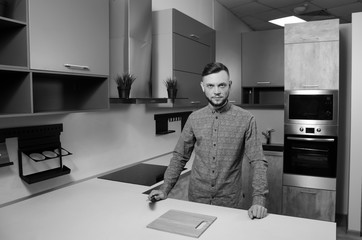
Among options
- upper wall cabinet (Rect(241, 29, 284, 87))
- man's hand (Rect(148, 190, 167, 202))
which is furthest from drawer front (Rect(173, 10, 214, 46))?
man's hand (Rect(148, 190, 167, 202))

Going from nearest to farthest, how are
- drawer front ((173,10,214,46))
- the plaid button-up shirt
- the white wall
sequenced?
1. the plaid button-up shirt
2. drawer front ((173,10,214,46))
3. the white wall

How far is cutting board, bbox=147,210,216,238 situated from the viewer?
1.38 m

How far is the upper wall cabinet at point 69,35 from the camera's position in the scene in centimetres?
161

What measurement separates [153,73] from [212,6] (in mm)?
2162

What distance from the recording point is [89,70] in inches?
75.5

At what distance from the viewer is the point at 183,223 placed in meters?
1.46

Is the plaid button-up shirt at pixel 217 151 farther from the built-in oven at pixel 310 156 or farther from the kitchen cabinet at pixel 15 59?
the built-in oven at pixel 310 156

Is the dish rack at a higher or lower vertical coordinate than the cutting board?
higher

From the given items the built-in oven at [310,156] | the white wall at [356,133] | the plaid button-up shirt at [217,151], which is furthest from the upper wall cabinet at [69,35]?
the white wall at [356,133]

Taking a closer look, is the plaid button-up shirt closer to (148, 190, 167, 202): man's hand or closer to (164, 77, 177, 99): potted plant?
(148, 190, 167, 202): man's hand

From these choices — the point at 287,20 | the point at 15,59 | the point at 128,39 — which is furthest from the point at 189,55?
the point at 287,20

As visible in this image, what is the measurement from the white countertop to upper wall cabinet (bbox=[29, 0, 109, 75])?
2.51 feet

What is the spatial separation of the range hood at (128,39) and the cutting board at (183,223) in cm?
118

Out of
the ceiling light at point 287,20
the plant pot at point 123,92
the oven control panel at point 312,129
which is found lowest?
the oven control panel at point 312,129
